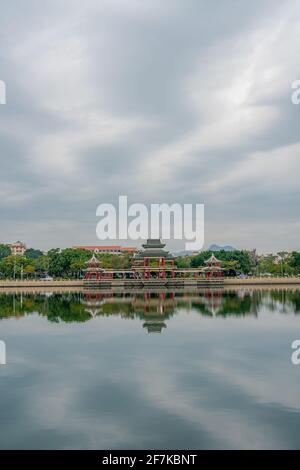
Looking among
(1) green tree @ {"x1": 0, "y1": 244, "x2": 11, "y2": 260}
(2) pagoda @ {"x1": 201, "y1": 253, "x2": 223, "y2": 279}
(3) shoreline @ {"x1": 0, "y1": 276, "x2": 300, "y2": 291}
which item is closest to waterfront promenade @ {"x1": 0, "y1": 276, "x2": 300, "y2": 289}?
(3) shoreline @ {"x1": 0, "y1": 276, "x2": 300, "y2": 291}

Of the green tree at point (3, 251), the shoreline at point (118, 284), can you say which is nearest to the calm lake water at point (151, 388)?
the shoreline at point (118, 284)

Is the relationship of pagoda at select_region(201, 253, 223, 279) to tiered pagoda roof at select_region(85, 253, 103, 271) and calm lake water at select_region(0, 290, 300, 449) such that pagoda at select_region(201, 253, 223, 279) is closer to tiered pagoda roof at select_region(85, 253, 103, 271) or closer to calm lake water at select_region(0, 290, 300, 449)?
tiered pagoda roof at select_region(85, 253, 103, 271)

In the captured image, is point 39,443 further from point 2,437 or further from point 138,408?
point 138,408

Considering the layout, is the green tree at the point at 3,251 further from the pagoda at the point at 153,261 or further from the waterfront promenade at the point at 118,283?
the pagoda at the point at 153,261

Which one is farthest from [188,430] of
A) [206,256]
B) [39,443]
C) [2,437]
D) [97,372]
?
[206,256]

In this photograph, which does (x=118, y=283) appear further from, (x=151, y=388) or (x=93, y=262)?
(x=151, y=388)

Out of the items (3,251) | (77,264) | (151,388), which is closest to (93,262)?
(77,264)

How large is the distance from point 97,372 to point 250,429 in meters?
5.45

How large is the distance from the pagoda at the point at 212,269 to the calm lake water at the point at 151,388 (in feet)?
136

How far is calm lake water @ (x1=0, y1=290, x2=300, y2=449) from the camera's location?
8148mm

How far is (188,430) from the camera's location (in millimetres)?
8352

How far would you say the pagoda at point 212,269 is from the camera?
63031 mm

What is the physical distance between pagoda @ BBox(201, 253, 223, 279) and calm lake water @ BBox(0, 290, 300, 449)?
4146 centimetres

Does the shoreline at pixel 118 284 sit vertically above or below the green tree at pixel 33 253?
below
